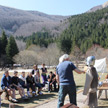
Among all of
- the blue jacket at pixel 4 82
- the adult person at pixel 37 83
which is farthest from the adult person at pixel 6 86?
the adult person at pixel 37 83

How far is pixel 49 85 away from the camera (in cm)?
985

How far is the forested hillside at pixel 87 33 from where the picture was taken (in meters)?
59.7

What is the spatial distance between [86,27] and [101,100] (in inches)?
3733

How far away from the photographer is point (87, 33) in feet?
291

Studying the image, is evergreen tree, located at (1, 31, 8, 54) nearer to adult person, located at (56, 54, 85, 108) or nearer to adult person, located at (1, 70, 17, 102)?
adult person, located at (1, 70, 17, 102)

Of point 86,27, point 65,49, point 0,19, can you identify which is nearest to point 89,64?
point 65,49

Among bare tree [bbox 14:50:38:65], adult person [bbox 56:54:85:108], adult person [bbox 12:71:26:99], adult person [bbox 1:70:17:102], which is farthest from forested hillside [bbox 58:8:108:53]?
adult person [bbox 56:54:85:108]

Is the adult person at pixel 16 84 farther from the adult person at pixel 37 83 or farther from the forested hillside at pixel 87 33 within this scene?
the forested hillside at pixel 87 33

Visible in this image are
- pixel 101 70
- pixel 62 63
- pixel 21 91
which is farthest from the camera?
pixel 101 70

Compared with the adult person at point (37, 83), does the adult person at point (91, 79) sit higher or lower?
higher

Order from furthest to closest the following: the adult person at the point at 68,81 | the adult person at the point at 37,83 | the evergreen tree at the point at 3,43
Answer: the evergreen tree at the point at 3,43 → the adult person at the point at 37,83 → the adult person at the point at 68,81

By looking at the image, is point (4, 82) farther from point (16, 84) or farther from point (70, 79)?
point (70, 79)

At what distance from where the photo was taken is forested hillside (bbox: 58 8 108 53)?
5968cm

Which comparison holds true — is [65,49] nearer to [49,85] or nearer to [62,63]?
[49,85]
